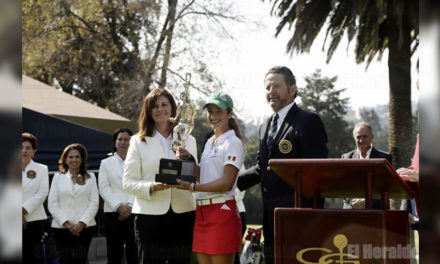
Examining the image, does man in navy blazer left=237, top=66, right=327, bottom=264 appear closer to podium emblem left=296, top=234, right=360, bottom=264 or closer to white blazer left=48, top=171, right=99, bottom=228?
podium emblem left=296, top=234, right=360, bottom=264

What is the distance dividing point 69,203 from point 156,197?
339cm

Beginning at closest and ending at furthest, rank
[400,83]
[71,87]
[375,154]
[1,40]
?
1. [1,40]
2. [375,154]
3. [400,83]
4. [71,87]

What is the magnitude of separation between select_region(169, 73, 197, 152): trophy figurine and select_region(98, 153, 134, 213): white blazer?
2.86 metres

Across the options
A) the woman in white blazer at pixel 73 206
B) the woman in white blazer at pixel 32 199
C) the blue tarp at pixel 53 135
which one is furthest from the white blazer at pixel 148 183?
the blue tarp at pixel 53 135

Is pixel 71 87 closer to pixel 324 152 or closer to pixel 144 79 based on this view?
pixel 144 79

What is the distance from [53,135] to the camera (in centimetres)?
830

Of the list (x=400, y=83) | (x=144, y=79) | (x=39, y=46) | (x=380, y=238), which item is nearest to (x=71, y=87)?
(x=39, y=46)

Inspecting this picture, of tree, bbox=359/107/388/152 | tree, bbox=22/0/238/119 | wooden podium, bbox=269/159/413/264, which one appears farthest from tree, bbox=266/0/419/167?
tree, bbox=359/107/388/152

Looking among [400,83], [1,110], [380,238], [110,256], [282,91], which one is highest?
[400,83]

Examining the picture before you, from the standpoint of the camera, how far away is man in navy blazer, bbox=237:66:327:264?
3.45 metres

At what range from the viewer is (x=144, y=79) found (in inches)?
766

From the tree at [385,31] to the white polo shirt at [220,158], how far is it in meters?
9.68

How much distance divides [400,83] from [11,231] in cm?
1370

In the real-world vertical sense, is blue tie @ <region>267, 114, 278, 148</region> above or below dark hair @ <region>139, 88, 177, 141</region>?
below
